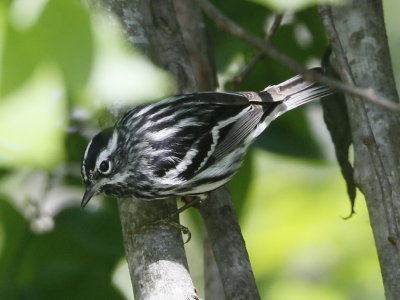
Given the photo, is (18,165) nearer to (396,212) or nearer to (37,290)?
(396,212)

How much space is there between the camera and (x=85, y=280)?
352cm

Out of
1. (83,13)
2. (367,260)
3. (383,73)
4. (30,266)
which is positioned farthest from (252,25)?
(83,13)

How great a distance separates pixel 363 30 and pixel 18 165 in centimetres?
235

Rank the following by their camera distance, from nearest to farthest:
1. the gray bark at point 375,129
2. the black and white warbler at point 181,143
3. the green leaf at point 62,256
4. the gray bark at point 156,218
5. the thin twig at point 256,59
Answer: the gray bark at point 156,218 → the gray bark at point 375,129 → the green leaf at point 62,256 → the black and white warbler at point 181,143 → the thin twig at point 256,59

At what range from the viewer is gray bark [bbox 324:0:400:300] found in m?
2.88

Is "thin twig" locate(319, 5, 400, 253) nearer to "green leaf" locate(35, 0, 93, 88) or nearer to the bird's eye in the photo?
the bird's eye

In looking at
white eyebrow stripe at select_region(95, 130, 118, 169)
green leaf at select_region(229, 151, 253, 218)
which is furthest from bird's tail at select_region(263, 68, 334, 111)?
white eyebrow stripe at select_region(95, 130, 118, 169)

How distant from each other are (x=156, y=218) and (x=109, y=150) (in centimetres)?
67

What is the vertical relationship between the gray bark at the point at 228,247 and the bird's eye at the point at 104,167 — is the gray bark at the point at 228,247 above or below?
below

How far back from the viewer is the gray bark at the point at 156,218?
A: 2.76 metres

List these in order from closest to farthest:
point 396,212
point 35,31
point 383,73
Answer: point 35,31
point 396,212
point 383,73

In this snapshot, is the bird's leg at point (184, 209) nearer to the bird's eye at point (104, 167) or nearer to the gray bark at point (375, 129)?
the bird's eye at point (104, 167)

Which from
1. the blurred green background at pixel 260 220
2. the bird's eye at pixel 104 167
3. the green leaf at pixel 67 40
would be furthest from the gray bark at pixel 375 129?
the green leaf at pixel 67 40

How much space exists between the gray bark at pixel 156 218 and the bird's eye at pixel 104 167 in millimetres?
307
